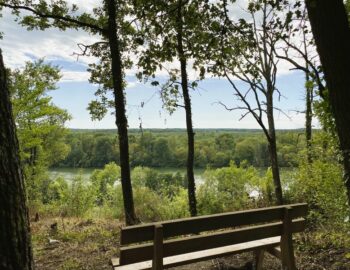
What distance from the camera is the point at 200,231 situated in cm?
333

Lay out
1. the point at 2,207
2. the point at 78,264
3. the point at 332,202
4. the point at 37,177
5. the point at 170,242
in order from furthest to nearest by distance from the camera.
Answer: the point at 37,177, the point at 332,202, the point at 78,264, the point at 170,242, the point at 2,207

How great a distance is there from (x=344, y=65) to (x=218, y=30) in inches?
62.9

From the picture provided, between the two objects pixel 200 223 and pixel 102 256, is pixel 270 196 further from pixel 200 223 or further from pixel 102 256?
pixel 200 223

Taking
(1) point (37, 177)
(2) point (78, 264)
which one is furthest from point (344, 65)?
(1) point (37, 177)

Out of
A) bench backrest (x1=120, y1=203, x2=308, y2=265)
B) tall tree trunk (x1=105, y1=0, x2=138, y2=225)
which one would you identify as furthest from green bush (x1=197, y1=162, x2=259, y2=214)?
bench backrest (x1=120, y1=203, x2=308, y2=265)

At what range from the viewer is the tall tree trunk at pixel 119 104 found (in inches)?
289

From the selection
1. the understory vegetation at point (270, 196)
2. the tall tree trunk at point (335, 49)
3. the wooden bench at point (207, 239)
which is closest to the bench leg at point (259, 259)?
the wooden bench at point (207, 239)

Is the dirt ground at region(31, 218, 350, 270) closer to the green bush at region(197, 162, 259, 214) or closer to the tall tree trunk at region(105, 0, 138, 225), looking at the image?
the tall tree trunk at region(105, 0, 138, 225)

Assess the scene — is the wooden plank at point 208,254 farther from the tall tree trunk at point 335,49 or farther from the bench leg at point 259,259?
the tall tree trunk at point 335,49

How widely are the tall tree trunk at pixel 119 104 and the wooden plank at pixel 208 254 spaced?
3.94 metres

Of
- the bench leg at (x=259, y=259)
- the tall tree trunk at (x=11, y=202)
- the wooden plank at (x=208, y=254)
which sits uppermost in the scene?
the tall tree trunk at (x=11, y=202)

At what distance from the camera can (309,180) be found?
7316 millimetres

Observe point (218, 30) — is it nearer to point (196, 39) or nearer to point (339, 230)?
point (196, 39)

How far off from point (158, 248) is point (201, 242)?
49 centimetres
